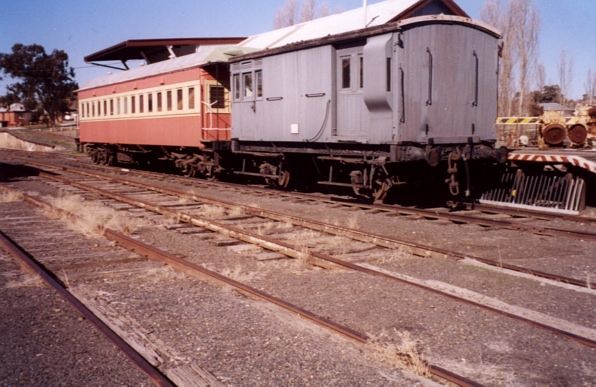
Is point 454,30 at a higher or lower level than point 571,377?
higher

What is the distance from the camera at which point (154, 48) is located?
30562mm

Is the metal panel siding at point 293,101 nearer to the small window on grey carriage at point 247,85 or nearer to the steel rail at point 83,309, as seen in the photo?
the small window on grey carriage at point 247,85

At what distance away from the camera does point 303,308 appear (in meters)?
4.98

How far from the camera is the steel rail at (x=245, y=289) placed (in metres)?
3.51

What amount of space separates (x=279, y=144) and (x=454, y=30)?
16.1 ft

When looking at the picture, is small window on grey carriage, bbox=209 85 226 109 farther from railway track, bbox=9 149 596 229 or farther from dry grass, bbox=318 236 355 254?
dry grass, bbox=318 236 355 254

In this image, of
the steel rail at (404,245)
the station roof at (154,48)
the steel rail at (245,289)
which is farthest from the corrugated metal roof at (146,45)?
the steel rail at (245,289)

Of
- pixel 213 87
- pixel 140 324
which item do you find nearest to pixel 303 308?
pixel 140 324

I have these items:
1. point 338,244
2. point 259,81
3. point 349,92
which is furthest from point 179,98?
point 338,244

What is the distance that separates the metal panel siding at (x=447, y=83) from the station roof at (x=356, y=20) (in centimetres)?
922

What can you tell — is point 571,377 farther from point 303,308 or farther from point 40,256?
point 40,256

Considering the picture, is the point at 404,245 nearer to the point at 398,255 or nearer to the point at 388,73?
the point at 398,255

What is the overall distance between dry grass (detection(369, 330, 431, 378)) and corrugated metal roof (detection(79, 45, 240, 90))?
1284cm

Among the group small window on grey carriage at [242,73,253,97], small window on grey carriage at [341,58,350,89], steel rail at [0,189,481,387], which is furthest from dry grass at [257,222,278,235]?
small window on grey carriage at [242,73,253,97]
